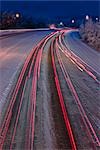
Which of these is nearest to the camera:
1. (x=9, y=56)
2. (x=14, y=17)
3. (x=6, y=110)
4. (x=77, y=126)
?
(x=77, y=126)

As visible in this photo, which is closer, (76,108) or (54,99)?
(76,108)

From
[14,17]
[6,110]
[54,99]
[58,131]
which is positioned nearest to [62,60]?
[54,99]

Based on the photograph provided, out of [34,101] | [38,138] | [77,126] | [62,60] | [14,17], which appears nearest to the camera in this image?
[38,138]

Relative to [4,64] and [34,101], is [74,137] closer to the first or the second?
[34,101]

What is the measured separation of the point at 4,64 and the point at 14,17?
70.8 meters

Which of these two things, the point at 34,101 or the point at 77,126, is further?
the point at 34,101

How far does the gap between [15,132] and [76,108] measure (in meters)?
4.22

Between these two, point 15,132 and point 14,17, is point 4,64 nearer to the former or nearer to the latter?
point 15,132

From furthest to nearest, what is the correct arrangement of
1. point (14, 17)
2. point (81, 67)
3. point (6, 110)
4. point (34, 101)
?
point (14, 17) → point (81, 67) → point (34, 101) → point (6, 110)

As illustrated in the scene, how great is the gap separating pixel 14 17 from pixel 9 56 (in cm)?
6575

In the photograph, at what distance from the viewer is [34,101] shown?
17922 mm

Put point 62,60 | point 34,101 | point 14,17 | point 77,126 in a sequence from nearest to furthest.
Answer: point 77,126 < point 34,101 < point 62,60 < point 14,17

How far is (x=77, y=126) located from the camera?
14.5 m

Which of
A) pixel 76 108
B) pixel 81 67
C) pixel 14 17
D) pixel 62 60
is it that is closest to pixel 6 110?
pixel 76 108
